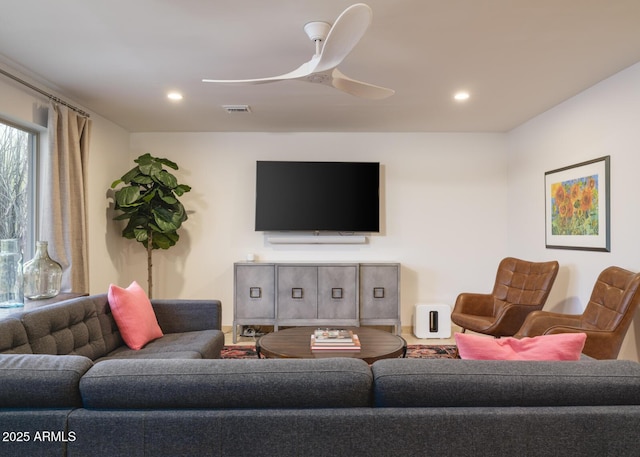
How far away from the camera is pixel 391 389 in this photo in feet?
3.96

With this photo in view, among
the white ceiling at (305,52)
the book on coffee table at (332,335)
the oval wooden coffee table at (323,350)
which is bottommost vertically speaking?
the oval wooden coffee table at (323,350)

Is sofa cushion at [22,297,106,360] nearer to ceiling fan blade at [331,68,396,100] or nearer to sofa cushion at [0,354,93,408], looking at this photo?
sofa cushion at [0,354,93,408]

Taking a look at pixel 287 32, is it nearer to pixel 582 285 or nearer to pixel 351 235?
pixel 351 235

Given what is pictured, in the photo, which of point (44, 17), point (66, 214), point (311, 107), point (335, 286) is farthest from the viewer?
point (335, 286)

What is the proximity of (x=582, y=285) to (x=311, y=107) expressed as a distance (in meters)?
3.00

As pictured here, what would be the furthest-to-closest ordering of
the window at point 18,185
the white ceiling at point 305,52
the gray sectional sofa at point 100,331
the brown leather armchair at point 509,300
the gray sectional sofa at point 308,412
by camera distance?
1. the brown leather armchair at point 509,300
2. the window at point 18,185
3. the white ceiling at point 305,52
4. the gray sectional sofa at point 100,331
5. the gray sectional sofa at point 308,412

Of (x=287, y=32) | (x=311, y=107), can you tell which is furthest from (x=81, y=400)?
(x=311, y=107)

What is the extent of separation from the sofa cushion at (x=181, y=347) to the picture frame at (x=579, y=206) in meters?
3.17

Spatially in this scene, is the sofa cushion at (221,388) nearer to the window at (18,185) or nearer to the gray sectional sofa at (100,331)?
the gray sectional sofa at (100,331)

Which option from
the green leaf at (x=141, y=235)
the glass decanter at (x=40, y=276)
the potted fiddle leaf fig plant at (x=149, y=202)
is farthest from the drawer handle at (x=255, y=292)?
the glass decanter at (x=40, y=276)

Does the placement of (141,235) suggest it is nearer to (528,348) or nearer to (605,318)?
(528,348)

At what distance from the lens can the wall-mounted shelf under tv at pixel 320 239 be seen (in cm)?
495

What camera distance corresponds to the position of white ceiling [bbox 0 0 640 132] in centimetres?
228

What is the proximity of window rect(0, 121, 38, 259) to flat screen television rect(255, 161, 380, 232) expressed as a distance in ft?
7.15
